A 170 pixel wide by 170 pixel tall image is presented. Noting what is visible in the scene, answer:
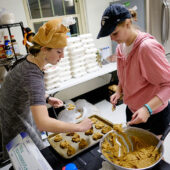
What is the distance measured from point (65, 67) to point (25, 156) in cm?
203

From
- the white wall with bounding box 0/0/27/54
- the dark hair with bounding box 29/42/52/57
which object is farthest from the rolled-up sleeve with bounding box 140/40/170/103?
the white wall with bounding box 0/0/27/54

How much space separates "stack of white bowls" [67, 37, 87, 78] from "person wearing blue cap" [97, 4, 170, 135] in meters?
1.47

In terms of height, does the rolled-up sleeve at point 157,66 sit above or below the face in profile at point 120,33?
below

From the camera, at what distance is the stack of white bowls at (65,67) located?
2762 millimetres

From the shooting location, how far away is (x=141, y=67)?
1176mm

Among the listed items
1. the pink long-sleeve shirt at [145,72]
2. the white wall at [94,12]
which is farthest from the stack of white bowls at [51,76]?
the white wall at [94,12]

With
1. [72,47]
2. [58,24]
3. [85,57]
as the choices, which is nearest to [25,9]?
[72,47]

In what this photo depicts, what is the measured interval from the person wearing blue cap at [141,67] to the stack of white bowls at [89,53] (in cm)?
158

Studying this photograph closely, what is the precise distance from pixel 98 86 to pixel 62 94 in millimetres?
998

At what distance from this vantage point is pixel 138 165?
878 mm

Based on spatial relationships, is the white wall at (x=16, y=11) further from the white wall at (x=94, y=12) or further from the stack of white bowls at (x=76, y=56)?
the white wall at (x=94, y=12)

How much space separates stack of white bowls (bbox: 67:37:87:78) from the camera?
2.78m

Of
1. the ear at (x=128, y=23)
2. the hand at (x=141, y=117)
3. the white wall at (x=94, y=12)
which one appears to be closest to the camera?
the hand at (x=141, y=117)

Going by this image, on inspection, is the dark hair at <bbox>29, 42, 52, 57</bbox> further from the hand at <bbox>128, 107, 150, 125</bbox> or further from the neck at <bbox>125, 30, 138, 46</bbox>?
the hand at <bbox>128, 107, 150, 125</bbox>
